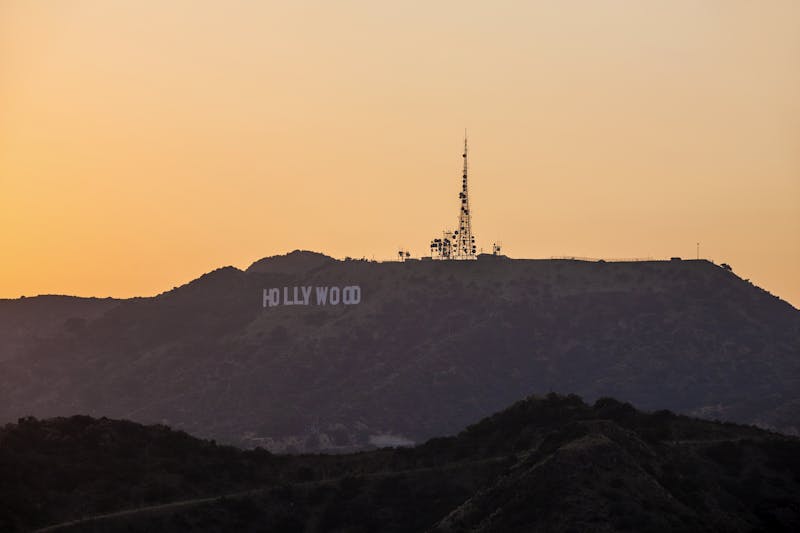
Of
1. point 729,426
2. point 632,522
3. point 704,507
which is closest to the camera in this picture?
point 632,522

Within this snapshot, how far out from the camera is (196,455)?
586ft

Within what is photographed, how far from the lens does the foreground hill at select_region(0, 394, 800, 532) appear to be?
471ft

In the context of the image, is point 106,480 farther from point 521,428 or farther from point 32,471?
point 521,428

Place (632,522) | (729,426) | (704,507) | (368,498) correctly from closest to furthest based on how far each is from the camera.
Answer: (632,522), (704,507), (368,498), (729,426)

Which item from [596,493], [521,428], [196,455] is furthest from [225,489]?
[596,493]

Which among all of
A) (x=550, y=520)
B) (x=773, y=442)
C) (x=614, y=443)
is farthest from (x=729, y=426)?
(x=550, y=520)

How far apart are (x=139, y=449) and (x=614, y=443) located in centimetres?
4648

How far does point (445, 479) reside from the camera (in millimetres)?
166875

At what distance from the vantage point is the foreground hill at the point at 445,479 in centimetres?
14350

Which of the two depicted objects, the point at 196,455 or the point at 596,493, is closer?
the point at 596,493

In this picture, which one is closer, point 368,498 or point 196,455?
point 368,498

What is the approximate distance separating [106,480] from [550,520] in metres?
44.8

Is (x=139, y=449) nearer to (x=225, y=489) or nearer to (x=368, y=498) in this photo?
(x=225, y=489)

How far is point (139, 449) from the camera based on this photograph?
583 ft
